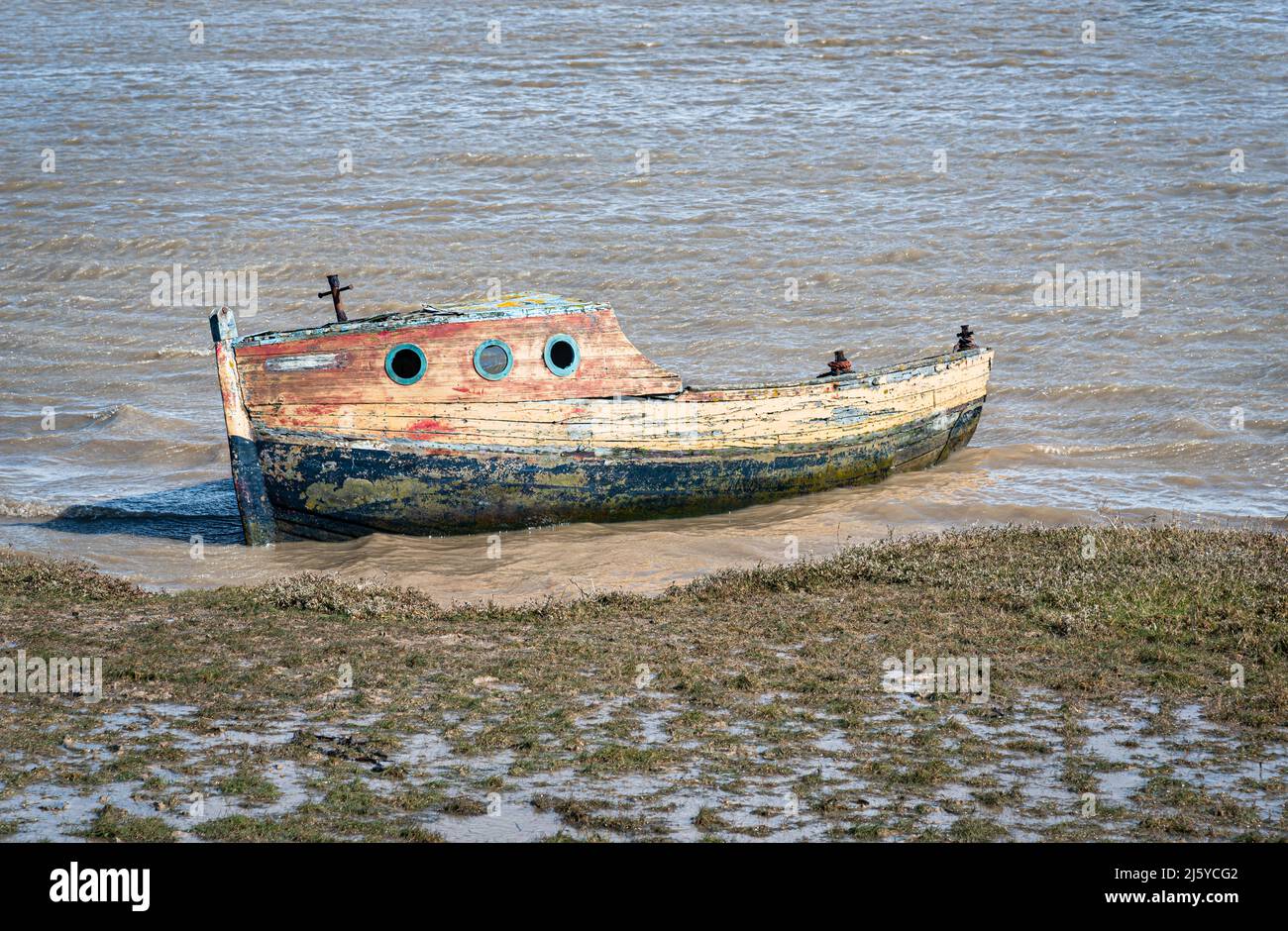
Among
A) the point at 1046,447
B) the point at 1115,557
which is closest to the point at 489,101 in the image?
the point at 1046,447

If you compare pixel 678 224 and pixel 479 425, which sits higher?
pixel 678 224

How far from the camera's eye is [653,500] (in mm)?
13734

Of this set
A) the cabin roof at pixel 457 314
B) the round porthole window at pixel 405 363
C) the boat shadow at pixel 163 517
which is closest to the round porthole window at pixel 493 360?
the cabin roof at pixel 457 314

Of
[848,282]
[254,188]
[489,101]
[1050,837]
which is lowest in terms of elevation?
[1050,837]

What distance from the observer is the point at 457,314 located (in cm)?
1243

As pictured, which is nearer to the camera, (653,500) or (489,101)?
(653,500)

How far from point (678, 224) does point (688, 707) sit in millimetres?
18005

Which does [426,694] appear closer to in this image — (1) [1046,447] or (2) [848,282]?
(1) [1046,447]

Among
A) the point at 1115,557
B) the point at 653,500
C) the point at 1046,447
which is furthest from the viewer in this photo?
the point at 1046,447

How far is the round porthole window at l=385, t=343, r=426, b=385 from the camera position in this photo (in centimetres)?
1238

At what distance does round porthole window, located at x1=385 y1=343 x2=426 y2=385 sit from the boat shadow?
239 cm

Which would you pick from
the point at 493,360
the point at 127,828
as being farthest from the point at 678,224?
the point at 127,828

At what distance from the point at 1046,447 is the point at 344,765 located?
11.8 meters

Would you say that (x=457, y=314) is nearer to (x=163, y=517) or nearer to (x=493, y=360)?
(x=493, y=360)
